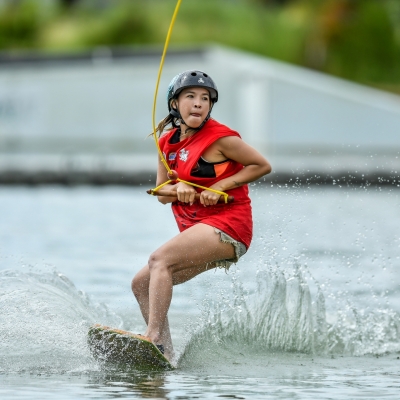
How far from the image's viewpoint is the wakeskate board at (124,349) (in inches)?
275

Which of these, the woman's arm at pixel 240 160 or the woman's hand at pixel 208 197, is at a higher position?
the woman's arm at pixel 240 160

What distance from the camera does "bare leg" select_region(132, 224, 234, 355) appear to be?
279 inches

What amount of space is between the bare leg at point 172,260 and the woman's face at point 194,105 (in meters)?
0.71

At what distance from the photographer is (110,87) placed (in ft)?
115

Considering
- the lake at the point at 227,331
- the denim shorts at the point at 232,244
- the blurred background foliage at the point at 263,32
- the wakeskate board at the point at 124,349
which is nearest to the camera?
the lake at the point at 227,331

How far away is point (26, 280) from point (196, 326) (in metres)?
1.47

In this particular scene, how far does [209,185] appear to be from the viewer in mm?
7293

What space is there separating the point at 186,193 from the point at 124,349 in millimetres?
1114

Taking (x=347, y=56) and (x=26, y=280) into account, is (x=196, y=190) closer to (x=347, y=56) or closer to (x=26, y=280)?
(x=26, y=280)

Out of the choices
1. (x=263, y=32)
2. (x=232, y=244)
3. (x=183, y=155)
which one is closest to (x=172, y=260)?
(x=232, y=244)

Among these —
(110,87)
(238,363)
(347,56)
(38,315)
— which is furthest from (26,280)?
(347,56)

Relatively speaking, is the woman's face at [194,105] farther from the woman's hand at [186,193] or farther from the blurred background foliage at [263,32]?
the blurred background foliage at [263,32]

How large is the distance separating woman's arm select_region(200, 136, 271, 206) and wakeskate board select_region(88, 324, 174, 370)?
1.15 meters

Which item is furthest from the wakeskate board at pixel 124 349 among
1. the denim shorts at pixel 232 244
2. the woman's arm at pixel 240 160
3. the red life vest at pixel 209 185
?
the woman's arm at pixel 240 160
